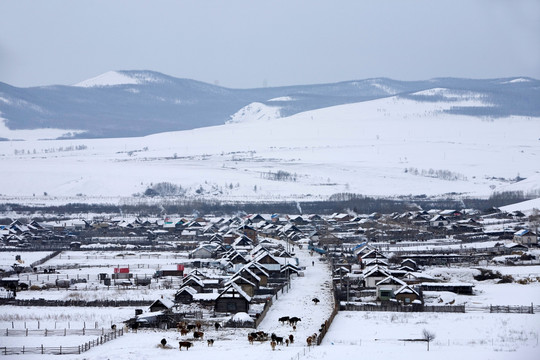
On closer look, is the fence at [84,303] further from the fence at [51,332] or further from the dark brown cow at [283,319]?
the dark brown cow at [283,319]

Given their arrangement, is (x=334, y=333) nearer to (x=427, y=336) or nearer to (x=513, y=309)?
(x=427, y=336)

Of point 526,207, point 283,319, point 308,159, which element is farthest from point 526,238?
point 308,159

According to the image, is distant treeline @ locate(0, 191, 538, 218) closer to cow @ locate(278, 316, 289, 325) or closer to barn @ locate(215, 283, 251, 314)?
barn @ locate(215, 283, 251, 314)

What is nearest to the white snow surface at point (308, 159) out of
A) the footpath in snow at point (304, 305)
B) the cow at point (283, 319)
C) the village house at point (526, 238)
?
the village house at point (526, 238)

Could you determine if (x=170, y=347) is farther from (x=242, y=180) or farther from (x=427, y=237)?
(x=242, y=180)

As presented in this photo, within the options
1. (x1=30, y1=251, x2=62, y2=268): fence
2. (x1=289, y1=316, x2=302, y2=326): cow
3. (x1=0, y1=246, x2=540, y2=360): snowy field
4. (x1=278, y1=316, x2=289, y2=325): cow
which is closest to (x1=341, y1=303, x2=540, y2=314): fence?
(x1=0, y1=246, x2=540, y2=360): snowy field
